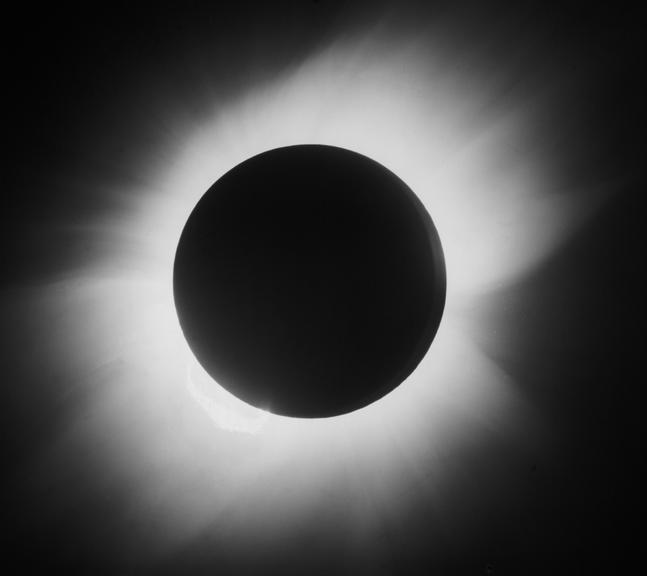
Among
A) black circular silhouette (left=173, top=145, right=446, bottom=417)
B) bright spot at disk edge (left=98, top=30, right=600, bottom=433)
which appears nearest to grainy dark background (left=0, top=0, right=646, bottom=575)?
bright spot at disk edge (left=98, top=30, right=600, bottom=433)

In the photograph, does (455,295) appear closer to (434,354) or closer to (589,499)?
(434,354)

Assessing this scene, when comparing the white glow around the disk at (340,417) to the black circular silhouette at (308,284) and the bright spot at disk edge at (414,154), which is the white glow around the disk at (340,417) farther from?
the black circular silhouette at (308,284)

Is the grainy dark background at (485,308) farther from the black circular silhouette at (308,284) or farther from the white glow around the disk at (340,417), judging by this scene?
the black circular silhouette at (308,284)

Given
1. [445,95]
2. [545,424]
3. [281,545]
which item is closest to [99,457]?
[281,545]

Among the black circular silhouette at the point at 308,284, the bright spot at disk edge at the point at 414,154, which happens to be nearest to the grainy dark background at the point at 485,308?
the bright spot at disk edge at the point at 414,154

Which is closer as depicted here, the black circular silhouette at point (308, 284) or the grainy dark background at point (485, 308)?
the black circular silhouette at point (308, 284)

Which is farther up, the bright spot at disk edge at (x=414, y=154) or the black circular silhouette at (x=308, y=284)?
the bright spot at disk edge at (x=414, y=154)

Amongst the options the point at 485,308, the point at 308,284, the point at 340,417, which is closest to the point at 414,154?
the point at 485,308
